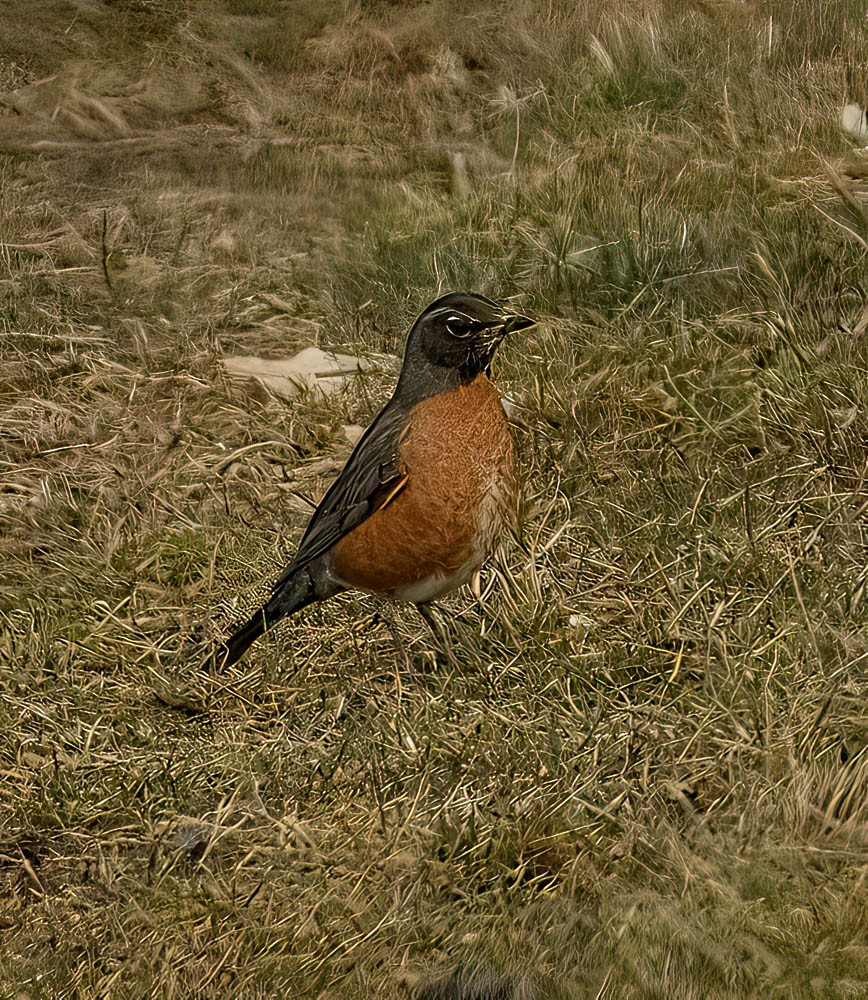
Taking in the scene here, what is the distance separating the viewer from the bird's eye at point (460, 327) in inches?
129

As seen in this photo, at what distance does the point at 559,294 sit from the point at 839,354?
42.8 inches

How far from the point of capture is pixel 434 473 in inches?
127

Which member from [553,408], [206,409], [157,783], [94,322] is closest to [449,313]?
[553,408]

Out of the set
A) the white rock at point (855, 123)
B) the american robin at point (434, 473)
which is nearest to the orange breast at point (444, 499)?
the american robin at point (434, 473)

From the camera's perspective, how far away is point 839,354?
3.91 meters

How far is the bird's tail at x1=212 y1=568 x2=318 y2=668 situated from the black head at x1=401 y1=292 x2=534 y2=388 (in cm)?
68

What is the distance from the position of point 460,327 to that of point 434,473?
1.29 feet

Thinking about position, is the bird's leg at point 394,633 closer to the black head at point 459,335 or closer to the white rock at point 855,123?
the black head at point 459,335

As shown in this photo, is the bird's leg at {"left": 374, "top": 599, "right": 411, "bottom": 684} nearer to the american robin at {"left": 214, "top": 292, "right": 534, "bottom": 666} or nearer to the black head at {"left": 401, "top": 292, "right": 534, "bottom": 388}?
the american robin at {"left": 214, "top": 292, "right": 534, "bottom": 666}

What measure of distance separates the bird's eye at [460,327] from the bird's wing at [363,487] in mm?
253

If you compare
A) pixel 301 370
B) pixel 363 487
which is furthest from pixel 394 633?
pixel 301 370

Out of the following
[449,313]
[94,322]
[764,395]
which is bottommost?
[94,322]

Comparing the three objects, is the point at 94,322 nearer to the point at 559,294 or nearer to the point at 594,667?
the point at 559,294

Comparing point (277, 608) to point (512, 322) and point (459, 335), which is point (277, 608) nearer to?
point (459, 335)
